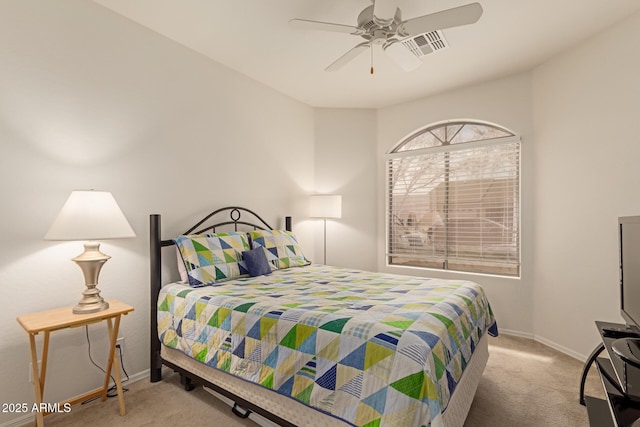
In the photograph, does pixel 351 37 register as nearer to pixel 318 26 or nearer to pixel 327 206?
pixel 318 26

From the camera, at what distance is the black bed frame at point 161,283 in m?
1.87

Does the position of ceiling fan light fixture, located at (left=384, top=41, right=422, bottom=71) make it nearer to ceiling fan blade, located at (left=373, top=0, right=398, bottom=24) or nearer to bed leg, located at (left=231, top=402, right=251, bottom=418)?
ceiling fan blade, located at (left=373, top=0, right=398, bottom=24)

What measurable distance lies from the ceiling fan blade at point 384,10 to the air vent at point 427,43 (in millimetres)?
500

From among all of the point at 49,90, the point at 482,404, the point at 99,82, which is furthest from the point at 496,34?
the point at 49,90

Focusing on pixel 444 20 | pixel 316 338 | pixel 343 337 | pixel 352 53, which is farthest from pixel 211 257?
pixel 444 20

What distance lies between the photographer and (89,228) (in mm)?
1859

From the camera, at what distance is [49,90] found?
206 cm

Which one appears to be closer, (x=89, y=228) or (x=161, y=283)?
(x=89, y=228)

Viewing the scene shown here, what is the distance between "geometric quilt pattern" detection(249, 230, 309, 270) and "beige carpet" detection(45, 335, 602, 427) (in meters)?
1.23

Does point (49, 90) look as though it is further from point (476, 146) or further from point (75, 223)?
point (476, 146)

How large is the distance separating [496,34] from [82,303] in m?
3.65

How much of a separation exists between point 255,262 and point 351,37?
6.91ft

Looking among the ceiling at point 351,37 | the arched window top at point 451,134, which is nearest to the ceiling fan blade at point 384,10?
the ceiling at point 351,37

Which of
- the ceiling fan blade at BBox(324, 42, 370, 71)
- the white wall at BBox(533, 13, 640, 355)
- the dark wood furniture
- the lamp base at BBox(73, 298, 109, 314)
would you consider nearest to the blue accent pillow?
the lamp base at BBox(73, 298, 109, 314)
